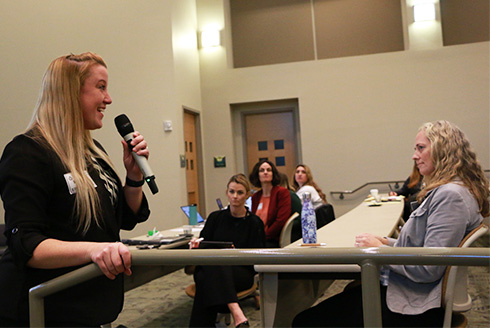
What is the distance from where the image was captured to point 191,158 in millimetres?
8188

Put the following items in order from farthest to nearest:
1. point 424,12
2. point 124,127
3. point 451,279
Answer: point 424,12 → point 451,279 → point 124,127

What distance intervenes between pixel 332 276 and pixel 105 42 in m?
5.90

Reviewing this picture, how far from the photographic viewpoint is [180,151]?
7352mm

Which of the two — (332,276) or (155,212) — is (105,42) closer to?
(155,212)

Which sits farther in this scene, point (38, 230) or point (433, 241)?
point (433, 241)

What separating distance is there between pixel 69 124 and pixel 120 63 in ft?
19.8

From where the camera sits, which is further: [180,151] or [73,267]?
[180,151]

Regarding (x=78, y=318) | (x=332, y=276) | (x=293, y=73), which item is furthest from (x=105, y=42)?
(x=78, y=318)

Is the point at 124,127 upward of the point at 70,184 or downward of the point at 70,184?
upward

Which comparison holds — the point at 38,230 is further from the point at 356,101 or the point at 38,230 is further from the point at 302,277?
the point at 356,101

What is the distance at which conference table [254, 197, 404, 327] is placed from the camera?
78.6 inches

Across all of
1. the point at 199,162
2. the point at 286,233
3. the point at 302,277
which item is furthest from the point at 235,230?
the point at 199,162

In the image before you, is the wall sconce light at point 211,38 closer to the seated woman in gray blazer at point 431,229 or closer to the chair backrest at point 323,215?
the chair backrest at point 323,215

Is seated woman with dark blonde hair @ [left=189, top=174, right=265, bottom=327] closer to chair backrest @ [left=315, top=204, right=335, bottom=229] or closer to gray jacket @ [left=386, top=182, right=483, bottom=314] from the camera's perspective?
chair backrest @ [left=315, top=204, right=335, bottom=229]
